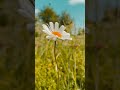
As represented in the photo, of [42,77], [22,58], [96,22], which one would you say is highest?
[96,22]

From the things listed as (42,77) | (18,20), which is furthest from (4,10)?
(42,77)

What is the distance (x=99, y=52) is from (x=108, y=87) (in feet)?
0.37

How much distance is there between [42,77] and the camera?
1.83m

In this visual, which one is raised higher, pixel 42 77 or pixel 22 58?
pixel 22 58

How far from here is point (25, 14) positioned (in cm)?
88

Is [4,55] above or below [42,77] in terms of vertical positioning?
above

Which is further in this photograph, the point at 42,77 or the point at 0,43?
the point at 42,77

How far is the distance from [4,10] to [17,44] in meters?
0.10

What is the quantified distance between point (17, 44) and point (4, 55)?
48 millimetres

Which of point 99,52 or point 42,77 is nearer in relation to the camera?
point 99,52

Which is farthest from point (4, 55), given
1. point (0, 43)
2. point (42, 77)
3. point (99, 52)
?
point (42, 77)

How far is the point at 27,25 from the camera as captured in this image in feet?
2.91

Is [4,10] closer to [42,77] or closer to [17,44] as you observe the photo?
[17,44]

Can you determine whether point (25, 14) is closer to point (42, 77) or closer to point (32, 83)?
point (32, 83)
